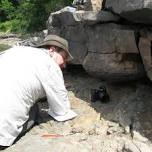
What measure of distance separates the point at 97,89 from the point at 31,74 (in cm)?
163

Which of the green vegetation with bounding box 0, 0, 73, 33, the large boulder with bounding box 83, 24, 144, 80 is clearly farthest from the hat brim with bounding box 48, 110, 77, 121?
the green vegetation with bounding box 0, 0, 73, 33

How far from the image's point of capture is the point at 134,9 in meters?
5.46

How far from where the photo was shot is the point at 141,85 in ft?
21.6

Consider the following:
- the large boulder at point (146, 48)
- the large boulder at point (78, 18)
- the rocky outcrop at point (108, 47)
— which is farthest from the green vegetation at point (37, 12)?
the large boulder at point (146, 48)

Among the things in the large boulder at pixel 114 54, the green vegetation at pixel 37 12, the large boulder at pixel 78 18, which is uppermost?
the large boulder at pixel 78 18

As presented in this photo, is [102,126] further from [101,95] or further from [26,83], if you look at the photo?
[26,83]

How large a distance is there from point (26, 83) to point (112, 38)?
1.75 meters

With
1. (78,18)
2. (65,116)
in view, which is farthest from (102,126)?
(78,18)

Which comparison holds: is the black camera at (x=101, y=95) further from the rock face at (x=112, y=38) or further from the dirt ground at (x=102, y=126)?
the rock face at (x=112, y=38)

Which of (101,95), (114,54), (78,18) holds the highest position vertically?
(78,18)

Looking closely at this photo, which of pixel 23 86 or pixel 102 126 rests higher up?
pixel 23 86

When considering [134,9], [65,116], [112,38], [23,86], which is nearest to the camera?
[23,86]

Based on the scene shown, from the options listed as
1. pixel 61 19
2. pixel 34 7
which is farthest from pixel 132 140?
pixel 34 7

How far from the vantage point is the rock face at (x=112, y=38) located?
5.90 meters
